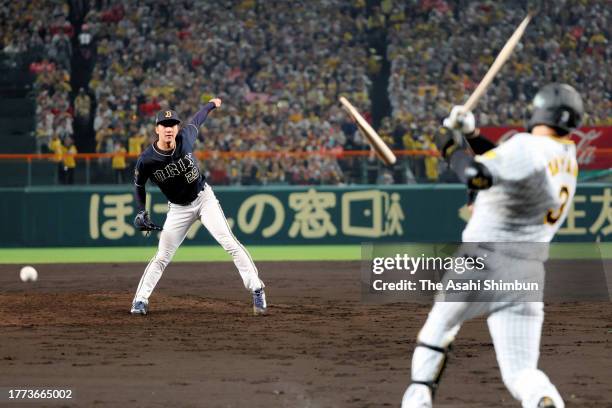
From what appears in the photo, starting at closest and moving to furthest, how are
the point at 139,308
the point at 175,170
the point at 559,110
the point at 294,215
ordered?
the point at 559,110
the point at 175,170
the point at 139,308
the point at 294,215

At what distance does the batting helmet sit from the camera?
5402mm

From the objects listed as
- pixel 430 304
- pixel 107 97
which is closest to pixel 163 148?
pixel 430 304

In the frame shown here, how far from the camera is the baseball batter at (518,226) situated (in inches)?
206

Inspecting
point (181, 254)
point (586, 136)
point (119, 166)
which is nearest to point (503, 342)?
point (181, 254)

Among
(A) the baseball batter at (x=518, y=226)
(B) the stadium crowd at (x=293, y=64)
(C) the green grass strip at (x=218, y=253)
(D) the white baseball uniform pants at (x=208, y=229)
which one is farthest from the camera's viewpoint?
(B) the stadium crowd at (x=293, y=64)

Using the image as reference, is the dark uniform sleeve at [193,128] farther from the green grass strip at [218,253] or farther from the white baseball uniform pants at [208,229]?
the green grass strip at [218,253]

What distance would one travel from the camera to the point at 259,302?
11383 mm

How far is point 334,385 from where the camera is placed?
24.4 ft

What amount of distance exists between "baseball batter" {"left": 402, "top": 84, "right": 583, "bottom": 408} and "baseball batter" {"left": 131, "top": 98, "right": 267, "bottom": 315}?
18.9ft

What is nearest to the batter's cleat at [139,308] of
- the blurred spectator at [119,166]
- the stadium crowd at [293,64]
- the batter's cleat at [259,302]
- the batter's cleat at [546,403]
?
the batter's cleat at [259,302]

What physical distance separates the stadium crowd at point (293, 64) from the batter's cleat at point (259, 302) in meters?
12.7

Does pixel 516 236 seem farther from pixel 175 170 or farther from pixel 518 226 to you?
pixel 175 170

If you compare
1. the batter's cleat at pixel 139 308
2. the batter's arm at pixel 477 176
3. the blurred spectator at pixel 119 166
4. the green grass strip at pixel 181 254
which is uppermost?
the batter's arm at pixel 477 176

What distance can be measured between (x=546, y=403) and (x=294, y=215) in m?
16.6
